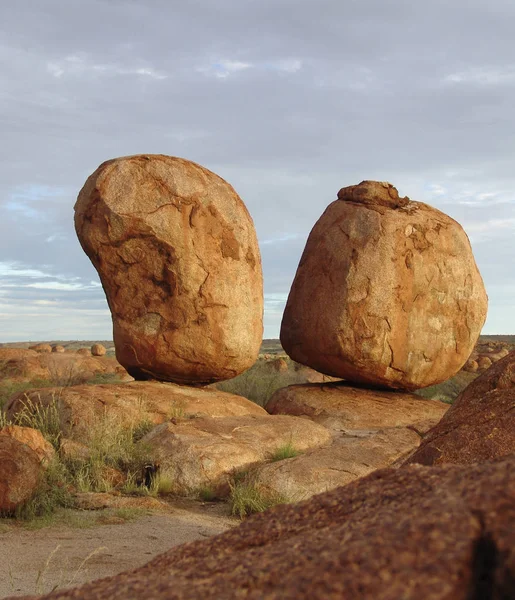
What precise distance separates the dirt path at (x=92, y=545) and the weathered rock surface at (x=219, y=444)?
53 centimetres

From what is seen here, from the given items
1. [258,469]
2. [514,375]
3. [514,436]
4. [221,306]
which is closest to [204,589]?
[514,436]

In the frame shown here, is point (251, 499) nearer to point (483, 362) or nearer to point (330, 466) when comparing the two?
point (330, 466)

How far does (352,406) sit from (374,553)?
33.5 feet

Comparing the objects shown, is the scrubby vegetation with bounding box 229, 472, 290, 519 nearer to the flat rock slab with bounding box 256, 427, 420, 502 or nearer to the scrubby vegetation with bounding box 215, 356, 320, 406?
the flat rock slab with bounding box 256, 427, 420, 502

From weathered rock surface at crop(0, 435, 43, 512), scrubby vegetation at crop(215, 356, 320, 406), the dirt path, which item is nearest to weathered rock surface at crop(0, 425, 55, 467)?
weathered rock surface at crop(0, 435, 43, 512)

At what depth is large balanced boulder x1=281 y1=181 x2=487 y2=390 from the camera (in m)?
11.8

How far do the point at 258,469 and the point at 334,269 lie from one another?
5.16 metres

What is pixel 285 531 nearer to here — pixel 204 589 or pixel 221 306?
pixel 204 589

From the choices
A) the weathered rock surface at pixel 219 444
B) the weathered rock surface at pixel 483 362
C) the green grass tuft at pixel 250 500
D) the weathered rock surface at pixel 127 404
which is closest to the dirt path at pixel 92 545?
the green grass tuft at pixel 250 500

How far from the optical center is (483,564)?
1419 millimetres

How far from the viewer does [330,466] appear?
7621mm

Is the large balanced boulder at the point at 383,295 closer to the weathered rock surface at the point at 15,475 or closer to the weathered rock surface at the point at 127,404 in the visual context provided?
the weathered rock surface at the point at 127,404

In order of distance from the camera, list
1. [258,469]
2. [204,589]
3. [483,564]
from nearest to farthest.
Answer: [483,564] → [204,589] → [258,469]

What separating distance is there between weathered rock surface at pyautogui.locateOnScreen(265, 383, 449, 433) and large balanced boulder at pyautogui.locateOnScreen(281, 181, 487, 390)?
0.28 meters
